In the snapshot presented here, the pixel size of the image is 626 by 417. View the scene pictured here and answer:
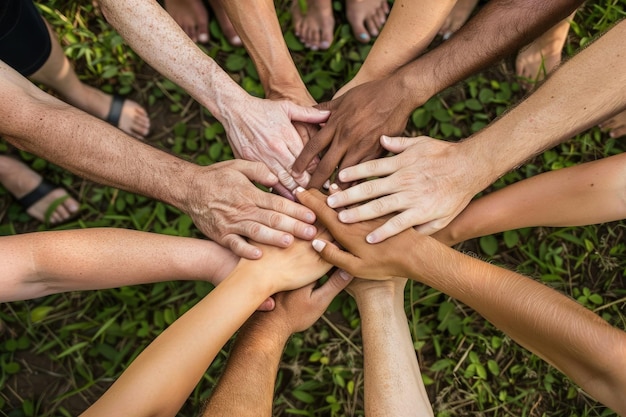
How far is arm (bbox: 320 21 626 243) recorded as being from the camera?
177 cm

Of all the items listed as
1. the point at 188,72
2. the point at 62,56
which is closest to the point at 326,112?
the point at 188,72

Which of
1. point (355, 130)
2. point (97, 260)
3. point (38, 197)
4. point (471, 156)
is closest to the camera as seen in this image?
point (97, 260)

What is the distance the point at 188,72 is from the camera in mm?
2102

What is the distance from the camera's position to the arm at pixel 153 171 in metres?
1.88

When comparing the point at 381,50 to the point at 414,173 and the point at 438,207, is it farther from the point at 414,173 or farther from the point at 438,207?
the point at 438,207

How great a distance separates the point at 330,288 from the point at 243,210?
448 millimetres

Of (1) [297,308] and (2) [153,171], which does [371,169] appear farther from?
(2) [153,171]

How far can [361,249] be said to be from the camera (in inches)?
74.0

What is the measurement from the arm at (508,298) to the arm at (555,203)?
0.81 feet

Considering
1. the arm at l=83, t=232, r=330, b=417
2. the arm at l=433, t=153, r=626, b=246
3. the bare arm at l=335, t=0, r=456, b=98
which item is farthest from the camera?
the bare arm at l=335, t=0, r=456, b=98

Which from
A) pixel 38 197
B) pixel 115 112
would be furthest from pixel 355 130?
pixel 38 197

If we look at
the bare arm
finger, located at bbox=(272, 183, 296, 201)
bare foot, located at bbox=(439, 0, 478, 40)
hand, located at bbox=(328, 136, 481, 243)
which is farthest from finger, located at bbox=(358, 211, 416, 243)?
bare foot, located at bbox=(439, 0, 478, 40)

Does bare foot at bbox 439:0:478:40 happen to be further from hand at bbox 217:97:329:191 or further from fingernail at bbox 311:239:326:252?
fingernail at bbox 311:239:326:252

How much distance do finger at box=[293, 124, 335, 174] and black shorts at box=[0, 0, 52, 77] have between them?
1.15 m
